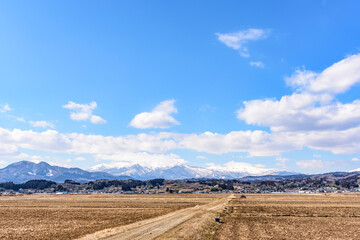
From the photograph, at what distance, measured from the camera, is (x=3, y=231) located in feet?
146

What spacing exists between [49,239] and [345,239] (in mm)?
40713

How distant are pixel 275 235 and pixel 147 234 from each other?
18728 mm

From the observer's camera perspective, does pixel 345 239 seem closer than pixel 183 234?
Yes

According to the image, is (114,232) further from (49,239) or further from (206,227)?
(206,227)

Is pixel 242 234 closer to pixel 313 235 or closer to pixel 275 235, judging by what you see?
pixel 275 235

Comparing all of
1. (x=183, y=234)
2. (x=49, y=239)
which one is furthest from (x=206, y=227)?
(x=49, y=239)

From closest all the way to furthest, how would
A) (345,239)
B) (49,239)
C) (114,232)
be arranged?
1. (345,239)
2. (49,239)
3. (114,232)

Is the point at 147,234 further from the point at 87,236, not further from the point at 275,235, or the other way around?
the point at 275,235

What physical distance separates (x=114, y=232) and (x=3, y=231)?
65.9ft

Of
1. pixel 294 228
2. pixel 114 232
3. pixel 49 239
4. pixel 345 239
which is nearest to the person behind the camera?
pixel 345 239

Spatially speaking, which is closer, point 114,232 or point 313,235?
point 313,235

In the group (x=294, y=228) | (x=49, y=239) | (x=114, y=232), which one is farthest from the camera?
(x=294, y=228)

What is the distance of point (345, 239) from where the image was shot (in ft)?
114

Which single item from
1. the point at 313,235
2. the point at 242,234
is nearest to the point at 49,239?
the point at 242,234
